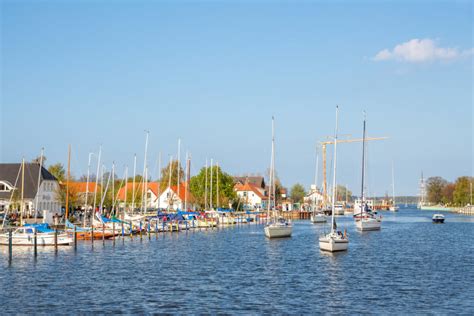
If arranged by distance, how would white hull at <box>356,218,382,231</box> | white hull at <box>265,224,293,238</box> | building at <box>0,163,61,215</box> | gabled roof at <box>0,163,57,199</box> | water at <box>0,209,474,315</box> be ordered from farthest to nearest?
white hull at <box>356,218,382,231</box> < gabled roof at <box>0,163,57,199</box> < building at <box>0,163,61,215</box> < white hull at <box>265,224,293,238</box> < water at <box>0,209,474,315</box>

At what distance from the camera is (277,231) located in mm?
85625

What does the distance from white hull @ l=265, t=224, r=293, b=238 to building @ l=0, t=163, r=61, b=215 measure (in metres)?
38.7

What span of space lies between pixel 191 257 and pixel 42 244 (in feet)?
56.0

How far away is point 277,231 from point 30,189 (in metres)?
44.2

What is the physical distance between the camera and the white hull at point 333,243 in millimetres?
65250

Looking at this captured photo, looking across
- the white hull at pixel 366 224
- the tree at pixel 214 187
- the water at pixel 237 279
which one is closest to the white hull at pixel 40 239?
the water at pixel 237 279

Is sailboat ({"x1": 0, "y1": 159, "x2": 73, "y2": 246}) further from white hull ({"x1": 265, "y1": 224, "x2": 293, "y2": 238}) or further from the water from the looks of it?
white hull ({"x1": 265, "y1": 224, "x2": 293, "y2": 238})

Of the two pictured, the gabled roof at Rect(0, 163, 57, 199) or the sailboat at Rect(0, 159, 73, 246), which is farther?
the gabled roof at Rect(0, 163, 57, 199)

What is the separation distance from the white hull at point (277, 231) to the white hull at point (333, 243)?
58.9ft

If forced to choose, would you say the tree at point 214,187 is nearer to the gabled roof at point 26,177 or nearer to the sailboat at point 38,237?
the gabled roof at point 26,177

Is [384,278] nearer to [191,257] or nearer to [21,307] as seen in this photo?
[191,257]

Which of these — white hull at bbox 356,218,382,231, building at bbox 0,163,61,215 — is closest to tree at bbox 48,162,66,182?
building at bbox 0,163,61,215

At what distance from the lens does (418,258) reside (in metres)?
64.3

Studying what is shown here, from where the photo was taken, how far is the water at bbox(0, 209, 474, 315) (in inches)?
1481
